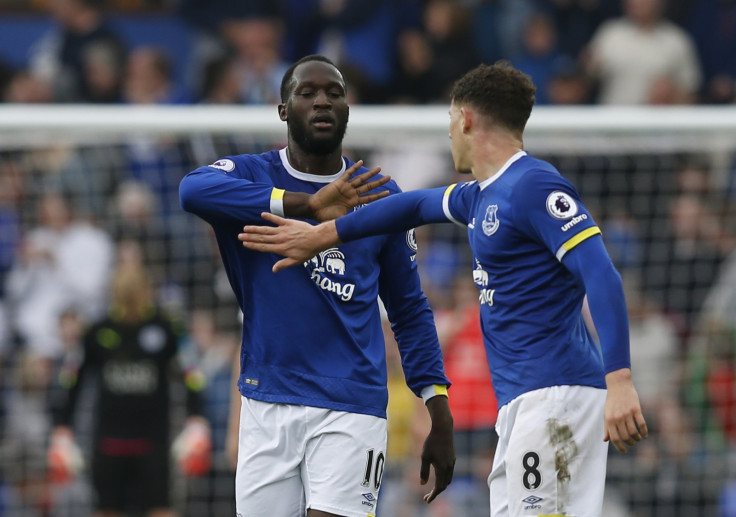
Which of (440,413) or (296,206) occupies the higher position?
(296,206)

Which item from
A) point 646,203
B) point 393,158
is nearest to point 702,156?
point 646,203

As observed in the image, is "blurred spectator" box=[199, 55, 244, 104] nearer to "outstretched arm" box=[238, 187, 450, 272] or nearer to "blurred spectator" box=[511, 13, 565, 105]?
"blurred spectator" box=[511, 13, 565, 105]

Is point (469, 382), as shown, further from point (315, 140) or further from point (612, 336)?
point (612, 336)

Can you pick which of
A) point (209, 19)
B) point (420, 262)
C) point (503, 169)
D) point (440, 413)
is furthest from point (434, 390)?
point (209, 19)

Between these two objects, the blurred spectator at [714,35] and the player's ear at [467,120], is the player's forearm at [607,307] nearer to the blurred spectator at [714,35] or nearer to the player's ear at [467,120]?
the player's ear at [467,120]

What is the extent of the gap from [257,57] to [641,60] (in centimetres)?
347

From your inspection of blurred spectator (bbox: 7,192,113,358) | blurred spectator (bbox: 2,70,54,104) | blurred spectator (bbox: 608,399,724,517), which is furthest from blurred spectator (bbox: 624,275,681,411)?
blurred spectator (bbox: 2,70,54,104)

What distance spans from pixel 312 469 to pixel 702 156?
5874 mm

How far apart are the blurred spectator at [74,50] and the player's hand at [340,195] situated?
7646 millimetres

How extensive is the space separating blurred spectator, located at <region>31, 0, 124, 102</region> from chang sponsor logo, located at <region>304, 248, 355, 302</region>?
298 inches

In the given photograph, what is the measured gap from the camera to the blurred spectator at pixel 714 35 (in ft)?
39.7

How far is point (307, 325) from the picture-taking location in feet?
16.8

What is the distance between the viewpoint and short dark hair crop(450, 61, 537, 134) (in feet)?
15.7

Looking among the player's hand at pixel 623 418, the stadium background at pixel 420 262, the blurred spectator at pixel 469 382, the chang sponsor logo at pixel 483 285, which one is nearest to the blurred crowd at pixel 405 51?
the stadium background at pixel 420 262
